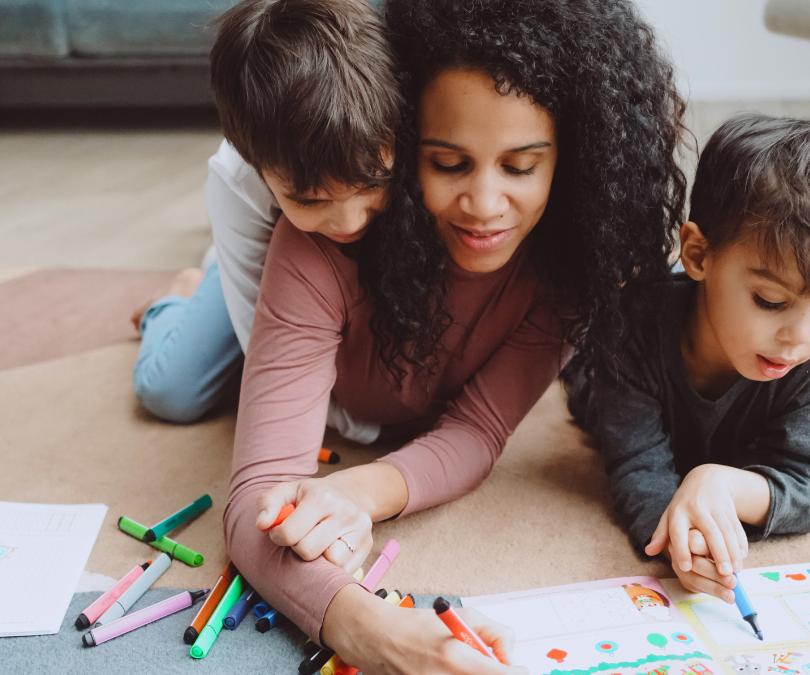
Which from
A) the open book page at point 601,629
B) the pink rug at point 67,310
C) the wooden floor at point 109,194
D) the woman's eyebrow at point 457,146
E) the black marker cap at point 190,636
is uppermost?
the woman's eyebrow at point 457,146

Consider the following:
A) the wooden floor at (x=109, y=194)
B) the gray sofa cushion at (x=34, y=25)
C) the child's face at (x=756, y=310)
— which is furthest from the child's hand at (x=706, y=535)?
the gray sofa cushion at (x=34, y=25)

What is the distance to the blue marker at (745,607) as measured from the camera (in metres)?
0.76

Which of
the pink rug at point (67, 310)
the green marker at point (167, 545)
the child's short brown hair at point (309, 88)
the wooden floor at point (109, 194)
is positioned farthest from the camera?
Answer: the wooden floor at point (109, 194)

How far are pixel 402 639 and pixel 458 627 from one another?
7 centimetres

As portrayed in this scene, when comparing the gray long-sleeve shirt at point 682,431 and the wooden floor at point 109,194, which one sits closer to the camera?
the gray long-sleeve shirt at point 682,431

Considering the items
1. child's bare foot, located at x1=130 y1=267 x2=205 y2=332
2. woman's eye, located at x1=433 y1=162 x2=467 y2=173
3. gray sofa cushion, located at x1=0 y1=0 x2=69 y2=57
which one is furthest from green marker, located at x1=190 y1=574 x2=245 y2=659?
gray sofa cushion, located at x1=0 y1=0 x2=69 y2=57

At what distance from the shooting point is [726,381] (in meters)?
0.96

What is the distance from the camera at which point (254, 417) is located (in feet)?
2.88

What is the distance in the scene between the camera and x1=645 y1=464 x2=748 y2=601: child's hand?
2.57ft

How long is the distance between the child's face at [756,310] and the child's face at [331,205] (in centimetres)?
40

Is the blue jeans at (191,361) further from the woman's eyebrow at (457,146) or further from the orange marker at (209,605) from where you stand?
the woman's eyebrow at (457,146)

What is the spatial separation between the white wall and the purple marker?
2517 mm

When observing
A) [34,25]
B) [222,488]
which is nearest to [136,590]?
[222,488]

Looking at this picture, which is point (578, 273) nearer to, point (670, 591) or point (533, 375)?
point (533, 375)
